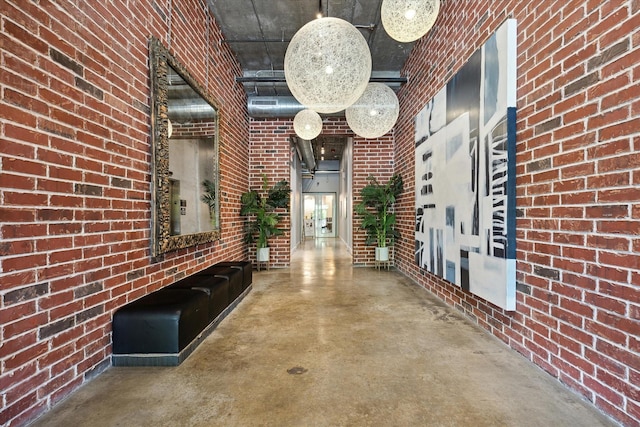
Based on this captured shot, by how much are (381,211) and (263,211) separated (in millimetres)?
2156

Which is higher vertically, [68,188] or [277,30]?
[277,30]

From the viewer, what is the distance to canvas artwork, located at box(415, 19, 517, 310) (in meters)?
2.23

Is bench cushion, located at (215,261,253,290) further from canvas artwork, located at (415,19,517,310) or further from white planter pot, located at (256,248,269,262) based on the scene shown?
canvas artwork, located at (415,19,517,310)

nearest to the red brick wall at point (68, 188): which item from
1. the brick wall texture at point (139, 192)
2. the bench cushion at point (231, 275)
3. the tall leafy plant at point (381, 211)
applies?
the brick wall texture at point (139, 192)

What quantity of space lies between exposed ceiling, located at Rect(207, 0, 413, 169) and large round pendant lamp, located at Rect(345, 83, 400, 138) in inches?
41.0

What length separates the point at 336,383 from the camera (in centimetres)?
182

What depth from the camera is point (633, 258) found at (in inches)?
55.7

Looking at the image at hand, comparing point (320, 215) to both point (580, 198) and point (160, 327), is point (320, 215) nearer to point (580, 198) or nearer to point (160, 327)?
point (160, 327)

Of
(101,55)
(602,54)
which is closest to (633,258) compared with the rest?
(602,54)

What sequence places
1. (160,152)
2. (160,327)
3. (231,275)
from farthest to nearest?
(231,275), (160,152), (160,327)

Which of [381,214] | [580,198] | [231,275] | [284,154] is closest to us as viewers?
→ [580,198]

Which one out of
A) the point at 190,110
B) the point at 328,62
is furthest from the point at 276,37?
the point at 328,62

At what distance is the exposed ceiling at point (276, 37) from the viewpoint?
3.64 metres

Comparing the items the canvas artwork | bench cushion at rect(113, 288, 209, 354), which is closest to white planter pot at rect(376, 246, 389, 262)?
the canvas artwork
